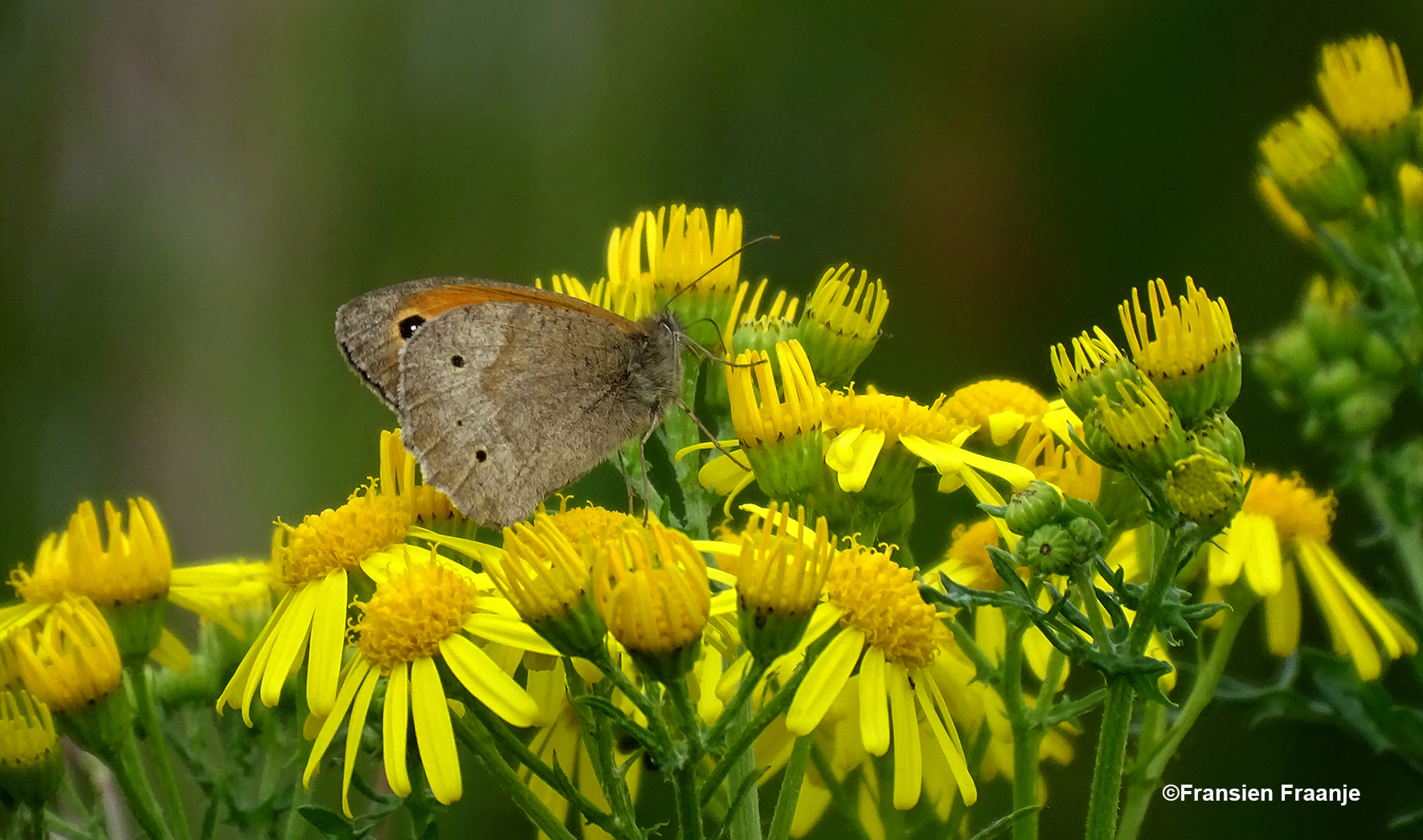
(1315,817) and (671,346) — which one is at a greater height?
(671,346)

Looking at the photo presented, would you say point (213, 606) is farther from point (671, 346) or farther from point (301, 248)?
point (301, 248)

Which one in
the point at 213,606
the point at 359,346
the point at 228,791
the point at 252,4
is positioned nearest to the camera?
the point at 228,791

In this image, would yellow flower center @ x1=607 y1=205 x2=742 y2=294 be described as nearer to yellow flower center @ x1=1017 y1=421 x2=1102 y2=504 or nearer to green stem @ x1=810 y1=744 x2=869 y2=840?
yellow flower center @ x1=1017 y1=421 x2=1102 y2=504

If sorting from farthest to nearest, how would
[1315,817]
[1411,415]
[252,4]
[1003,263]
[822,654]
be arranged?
1. [252,4]
2. [1003,263]
3. [1411,415]
4. [1315,817]
5. [822,654]

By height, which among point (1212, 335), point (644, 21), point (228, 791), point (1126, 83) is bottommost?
point (228, 791)

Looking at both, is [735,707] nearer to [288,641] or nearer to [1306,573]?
[288,641]

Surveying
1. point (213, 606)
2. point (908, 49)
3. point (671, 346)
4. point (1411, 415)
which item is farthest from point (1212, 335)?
point (908, 49)

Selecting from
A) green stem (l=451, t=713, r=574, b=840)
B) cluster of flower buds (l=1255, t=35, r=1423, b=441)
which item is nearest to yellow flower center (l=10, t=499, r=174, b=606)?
green stem (l=451, t=713, r=574, b=840)
